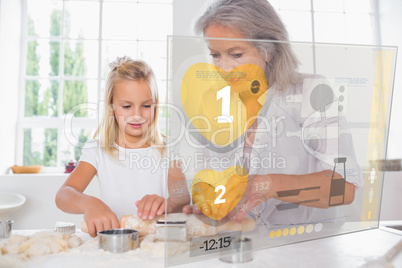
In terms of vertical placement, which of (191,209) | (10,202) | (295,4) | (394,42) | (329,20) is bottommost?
(10,202)

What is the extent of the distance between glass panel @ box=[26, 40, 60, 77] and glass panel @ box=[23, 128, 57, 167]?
51 cm

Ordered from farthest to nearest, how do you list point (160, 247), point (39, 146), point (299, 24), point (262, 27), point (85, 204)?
point (299, 24)
point (39, 146)
point (85, 204)
point (262, 27)
point (160, 247)

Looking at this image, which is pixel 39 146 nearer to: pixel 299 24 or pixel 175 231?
pixel 299 24

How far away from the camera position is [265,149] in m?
0.70

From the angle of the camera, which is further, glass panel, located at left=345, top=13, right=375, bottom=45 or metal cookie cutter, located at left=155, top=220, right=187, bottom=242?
glass panel, located at left=345, top=13, right=375, bottom=45

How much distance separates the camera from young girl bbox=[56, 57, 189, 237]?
1.33 meters

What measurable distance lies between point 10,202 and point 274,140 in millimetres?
2384

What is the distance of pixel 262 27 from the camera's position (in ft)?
2.86

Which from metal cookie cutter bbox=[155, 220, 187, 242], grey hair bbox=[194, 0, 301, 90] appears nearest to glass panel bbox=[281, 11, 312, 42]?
grey hair bbox=[194, 0, 301, 90]

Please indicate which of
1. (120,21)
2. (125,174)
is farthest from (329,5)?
(125,174)

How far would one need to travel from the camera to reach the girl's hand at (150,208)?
867mm

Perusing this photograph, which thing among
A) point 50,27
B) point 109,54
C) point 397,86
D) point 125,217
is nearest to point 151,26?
point 109,54

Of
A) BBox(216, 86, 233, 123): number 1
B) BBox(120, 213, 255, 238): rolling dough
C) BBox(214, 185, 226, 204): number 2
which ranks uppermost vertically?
BBox(216, 86, 233, 123): number 1

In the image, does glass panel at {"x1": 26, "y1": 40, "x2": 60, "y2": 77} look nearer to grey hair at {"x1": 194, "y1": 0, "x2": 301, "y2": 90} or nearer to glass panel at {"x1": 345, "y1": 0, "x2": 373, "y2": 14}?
grey hair at {"x1": 194, "y1": 0, "x2": 301, "y2": 90}
